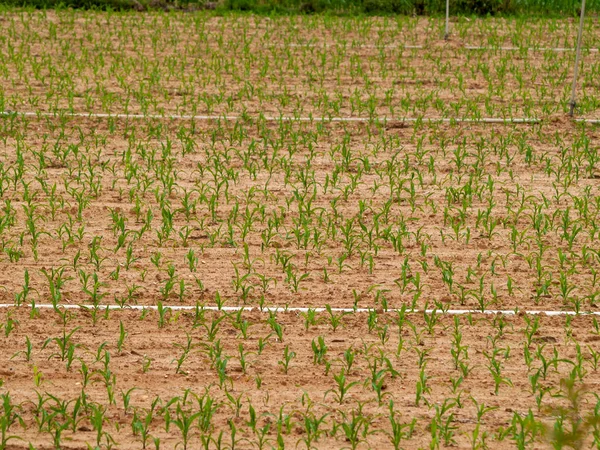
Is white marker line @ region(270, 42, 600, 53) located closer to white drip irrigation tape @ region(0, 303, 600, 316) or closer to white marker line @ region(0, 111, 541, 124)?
white marker line @ region(0, 111, 541, 124)

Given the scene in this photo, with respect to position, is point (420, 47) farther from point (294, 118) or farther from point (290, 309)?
point (290, 309)

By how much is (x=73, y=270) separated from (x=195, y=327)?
1.06 meters

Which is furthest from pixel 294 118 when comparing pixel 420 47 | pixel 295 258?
pixel 420 47

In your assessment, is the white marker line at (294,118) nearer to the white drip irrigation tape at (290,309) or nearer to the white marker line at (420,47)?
the white marker line at (420,47)

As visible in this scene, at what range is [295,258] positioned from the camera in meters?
5.99

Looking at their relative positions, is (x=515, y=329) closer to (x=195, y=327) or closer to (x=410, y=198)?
(x=195, y=327)

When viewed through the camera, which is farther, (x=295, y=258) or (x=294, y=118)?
(x=294, y=118)

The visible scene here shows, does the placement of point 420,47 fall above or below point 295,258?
above

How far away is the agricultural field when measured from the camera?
4148 millimetres

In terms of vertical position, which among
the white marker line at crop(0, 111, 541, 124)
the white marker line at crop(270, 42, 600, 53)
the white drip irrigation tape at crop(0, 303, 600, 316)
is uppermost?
the white marker line at crop(270, 42, 600, 53)

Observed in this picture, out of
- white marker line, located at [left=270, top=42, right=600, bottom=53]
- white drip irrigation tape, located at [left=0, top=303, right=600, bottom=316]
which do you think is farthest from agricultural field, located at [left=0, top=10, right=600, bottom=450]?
white marker line, located at [left=270, top=42, right=600, bottom=53]

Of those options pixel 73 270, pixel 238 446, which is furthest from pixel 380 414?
pixel 73 270

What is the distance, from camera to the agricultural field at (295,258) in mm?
4148

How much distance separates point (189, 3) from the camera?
16.9m
